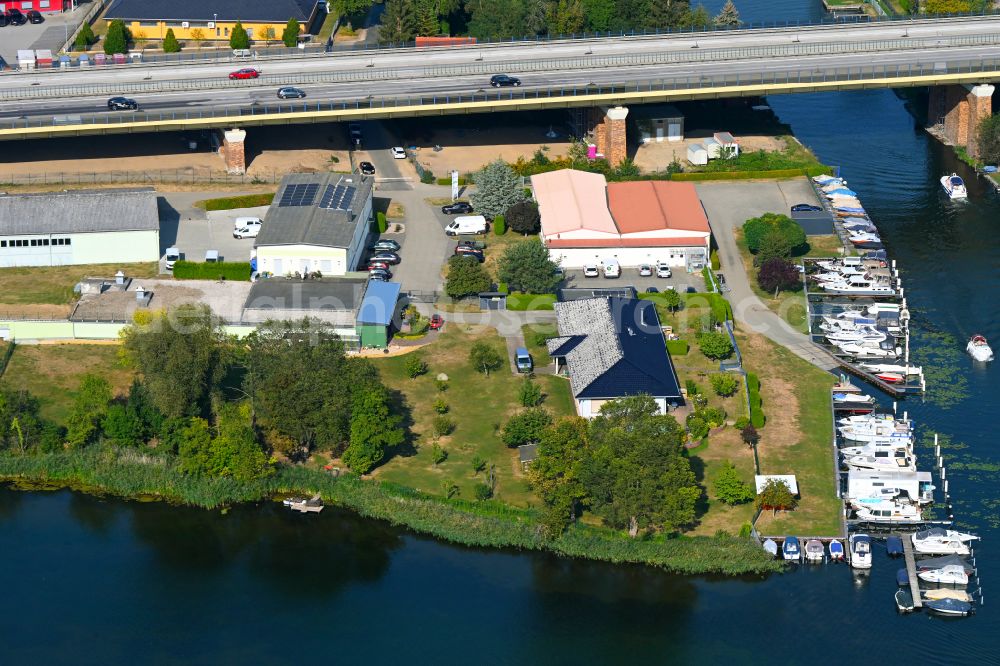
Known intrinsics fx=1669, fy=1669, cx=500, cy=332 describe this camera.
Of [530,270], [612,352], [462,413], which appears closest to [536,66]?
[530,270]

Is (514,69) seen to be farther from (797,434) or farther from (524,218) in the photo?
Answer: (797,434)

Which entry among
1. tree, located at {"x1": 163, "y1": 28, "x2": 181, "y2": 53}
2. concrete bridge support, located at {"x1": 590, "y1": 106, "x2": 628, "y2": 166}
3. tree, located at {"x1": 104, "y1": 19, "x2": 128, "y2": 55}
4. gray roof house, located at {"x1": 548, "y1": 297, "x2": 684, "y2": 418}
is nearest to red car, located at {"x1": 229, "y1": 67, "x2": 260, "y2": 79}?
tree, located at {"x1": 163, "y1": 28, "x2": 181, "y2": 53}

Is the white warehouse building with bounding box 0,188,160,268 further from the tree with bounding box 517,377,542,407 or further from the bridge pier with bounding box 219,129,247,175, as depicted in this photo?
the tree with bounding box 517,377,542,407

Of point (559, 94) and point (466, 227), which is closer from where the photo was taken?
point (466, 227)

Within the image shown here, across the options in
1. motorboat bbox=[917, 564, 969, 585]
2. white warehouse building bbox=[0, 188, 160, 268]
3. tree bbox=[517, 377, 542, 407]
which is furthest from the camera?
white warehouse building bbox=[0, 188, 160, 268]

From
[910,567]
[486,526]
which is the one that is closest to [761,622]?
[910,567]

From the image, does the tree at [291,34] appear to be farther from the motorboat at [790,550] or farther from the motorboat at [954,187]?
the motorboat at [790,550]
